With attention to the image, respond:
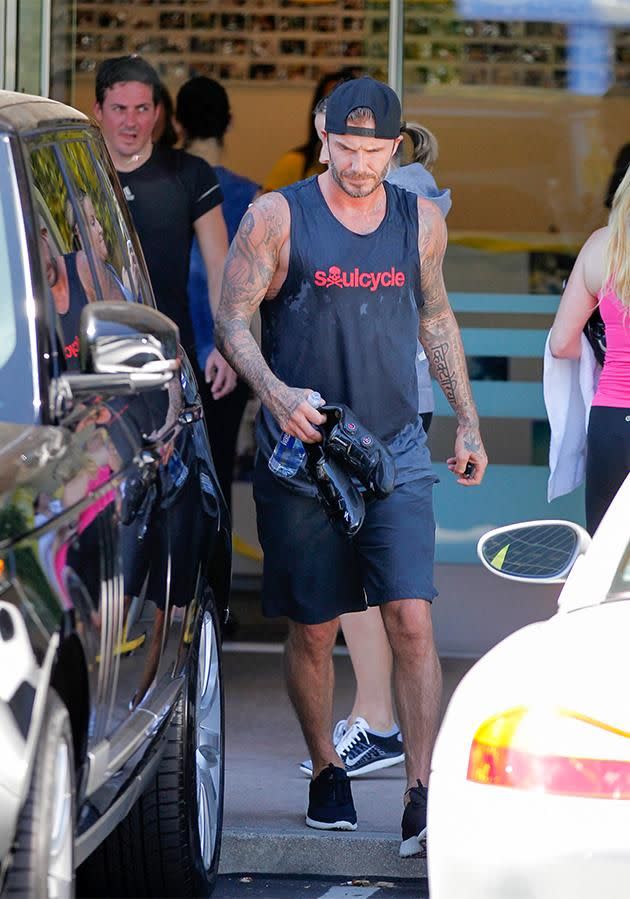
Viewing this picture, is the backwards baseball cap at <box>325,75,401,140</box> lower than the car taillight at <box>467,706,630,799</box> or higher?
higher

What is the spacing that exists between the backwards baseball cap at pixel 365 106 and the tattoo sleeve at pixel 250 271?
27 cm

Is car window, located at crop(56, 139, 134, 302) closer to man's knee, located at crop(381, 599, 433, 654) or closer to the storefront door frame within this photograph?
man's knee, located at crop(381, 599, 433, 654)

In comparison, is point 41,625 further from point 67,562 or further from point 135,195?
point 135,195

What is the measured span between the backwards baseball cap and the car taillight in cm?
239

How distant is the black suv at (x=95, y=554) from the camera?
9.96 ft

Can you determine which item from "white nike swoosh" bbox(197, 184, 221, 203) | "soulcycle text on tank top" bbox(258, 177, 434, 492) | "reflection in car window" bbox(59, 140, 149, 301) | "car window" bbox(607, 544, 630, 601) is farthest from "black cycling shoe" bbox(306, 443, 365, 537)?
"white nike swoosh" bbox(197, 184, 221, 203)

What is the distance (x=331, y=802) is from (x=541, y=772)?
2529 millimetres

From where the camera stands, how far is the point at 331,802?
530 cm

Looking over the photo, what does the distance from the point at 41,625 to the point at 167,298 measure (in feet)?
12.4

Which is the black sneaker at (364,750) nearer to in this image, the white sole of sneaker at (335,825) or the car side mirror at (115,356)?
the white sole of sneaker at (335,825)

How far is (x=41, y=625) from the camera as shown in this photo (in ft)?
10.0

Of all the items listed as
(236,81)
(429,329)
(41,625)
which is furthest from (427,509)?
(236,81)

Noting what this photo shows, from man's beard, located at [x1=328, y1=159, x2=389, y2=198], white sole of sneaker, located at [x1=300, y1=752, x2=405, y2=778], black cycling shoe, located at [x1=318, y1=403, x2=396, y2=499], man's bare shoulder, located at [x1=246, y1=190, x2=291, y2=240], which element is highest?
man's beard, located at [x1=328, y1=159, x2=389, y2=198]

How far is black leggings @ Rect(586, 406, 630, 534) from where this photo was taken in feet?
18.6
